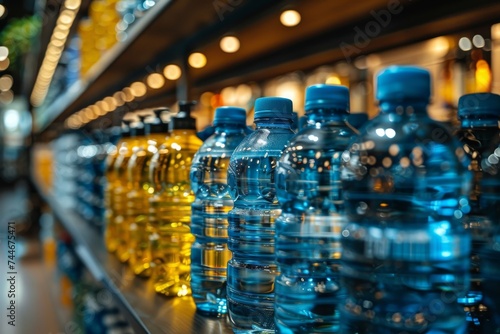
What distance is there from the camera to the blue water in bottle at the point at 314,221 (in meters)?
0.73

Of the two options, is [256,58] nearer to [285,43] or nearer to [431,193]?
[285,43]

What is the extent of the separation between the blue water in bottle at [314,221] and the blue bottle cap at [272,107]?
0.33 ft

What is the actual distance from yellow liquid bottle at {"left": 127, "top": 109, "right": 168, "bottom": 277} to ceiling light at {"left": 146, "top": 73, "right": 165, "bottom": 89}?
0.78 m

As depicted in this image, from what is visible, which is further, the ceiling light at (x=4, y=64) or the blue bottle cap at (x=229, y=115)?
the ceiling light at (x=4, y=64)

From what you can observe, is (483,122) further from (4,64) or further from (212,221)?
(4,64)

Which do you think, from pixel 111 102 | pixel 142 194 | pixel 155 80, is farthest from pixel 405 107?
pixel 111 102

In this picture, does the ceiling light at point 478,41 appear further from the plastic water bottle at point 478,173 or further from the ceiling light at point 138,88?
the ceiling light at point 138,88

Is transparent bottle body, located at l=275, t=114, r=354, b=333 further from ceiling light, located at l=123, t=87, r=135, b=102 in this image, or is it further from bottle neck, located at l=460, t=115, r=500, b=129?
ceiling light, located at l=123, t=87, r=135, b=102

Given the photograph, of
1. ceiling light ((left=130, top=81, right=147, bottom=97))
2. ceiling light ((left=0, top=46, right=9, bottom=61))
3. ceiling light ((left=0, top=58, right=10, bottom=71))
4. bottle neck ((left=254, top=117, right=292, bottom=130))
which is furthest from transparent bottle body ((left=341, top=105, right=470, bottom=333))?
ceiling light ((left=0, top=58, right=10, bottom=71))

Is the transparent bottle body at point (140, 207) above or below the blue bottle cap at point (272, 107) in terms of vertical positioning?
below

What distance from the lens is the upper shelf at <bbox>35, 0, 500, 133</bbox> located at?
1.18m

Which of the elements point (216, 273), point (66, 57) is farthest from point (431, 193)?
point (66, 57)

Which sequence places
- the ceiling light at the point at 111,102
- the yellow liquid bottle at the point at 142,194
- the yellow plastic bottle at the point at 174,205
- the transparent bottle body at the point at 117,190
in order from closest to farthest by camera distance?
the yellow plastic bottle at the point at 174,205 < the yellow liquid bottle at the point at 142,194 < the transparent bottle body at the point at 117,190 < the ceiling light at the point at 111,102

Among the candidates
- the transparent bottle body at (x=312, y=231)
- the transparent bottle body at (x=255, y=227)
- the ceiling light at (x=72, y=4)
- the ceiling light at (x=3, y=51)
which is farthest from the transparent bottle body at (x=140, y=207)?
the ceiling light at (x=3, y=51)
